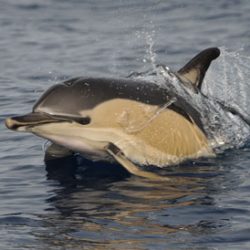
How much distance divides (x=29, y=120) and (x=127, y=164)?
1149 millimetres

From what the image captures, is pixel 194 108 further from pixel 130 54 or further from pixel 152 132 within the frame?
pixel 130 54

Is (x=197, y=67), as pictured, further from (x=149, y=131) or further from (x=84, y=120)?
(x=84, y=120)

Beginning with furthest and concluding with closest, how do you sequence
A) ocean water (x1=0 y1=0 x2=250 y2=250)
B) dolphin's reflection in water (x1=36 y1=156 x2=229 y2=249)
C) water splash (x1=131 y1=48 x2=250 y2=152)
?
water splash (x1=131 y1=48 x2=250 y2=152) < ocean water (x1=0 y1=0 x2=250 y2=250) < dolphin's reflection in water (x1=36 y1=156 x2=229 y2=249)

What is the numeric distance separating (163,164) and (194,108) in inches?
28.9

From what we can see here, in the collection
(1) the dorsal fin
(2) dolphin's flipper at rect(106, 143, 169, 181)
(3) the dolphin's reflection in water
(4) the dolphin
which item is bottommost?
(3) the dolphin's reflection in water

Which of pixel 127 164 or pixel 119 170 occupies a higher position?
pixel 127 164

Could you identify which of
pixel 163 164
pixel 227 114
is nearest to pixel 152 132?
pixel 163 164

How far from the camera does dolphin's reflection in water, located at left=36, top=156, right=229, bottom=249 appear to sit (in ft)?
31.0

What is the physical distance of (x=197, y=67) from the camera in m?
12.0

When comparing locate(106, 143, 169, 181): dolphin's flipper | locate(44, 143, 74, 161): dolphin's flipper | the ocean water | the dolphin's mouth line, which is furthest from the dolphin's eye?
locate(44, 143, 74, 161): dolphin's flipper

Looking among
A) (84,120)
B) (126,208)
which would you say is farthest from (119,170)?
(126,208)

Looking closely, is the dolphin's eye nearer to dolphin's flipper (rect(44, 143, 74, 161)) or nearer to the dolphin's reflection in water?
the dolphin's reflection in water

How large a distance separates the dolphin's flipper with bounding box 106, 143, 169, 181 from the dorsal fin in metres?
1.20

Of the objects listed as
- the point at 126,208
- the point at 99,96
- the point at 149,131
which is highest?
the point at 99,96
